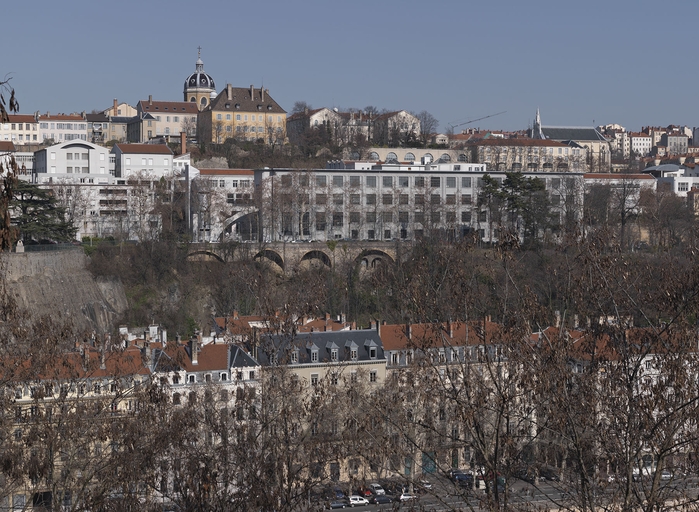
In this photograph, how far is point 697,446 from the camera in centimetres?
1034

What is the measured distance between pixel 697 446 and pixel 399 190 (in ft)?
160

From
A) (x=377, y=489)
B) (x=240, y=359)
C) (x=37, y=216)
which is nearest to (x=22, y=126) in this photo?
(x=37, y=216)

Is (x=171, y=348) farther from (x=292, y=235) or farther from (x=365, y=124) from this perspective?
(x=365, y=124)

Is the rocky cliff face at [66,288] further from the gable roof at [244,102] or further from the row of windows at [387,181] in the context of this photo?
the gable roof at [244,102]

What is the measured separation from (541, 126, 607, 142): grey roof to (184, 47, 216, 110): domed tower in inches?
1350

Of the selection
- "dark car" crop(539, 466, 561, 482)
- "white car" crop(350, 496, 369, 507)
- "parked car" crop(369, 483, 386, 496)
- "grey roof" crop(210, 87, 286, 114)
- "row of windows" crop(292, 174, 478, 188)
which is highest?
"grey roof" crop(210, 87, 286, 114)

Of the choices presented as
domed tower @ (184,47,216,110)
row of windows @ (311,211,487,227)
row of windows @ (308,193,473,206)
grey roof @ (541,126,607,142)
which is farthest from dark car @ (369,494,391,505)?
grey roof @ (541,126,607,142)

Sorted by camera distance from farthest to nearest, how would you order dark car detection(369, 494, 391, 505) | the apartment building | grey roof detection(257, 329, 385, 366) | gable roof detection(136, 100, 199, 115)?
gable roof detection(136, 100, 199, 115) < the apartment building < grey roof detection(257, 329, 385, 366) < dark car detection(369, 494, 391, 505)

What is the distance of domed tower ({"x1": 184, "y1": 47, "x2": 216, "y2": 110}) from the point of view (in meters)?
90.8

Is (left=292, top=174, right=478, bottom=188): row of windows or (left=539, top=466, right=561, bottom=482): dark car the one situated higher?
(left=292, top=174, right=478, bottom=188): row of windows

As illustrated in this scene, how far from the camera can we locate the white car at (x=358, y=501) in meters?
25.8

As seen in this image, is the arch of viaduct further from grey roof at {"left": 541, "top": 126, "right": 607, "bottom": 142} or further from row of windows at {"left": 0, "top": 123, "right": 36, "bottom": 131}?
grey roof at {"left": 541, "top": 126, "right": 607, "bottom": 142}

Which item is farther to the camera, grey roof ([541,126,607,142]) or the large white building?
grey roof ([541,126,607,142])

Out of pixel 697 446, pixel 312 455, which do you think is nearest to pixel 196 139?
pixel 312 455
